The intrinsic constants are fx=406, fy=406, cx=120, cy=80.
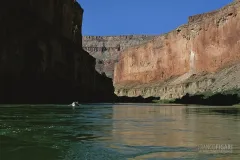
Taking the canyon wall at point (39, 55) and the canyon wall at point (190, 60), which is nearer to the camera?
the canyon wall at point (39, 55)

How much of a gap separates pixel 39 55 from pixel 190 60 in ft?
187

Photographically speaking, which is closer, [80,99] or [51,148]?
[51,148]

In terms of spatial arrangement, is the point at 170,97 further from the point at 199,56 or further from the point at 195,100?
the point at 195,100

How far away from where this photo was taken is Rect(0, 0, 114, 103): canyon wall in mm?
51562

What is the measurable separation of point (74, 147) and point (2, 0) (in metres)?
45.9

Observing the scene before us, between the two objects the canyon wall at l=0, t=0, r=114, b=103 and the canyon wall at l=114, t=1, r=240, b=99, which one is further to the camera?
the canyon wall at l=114, t=1, r=240, b=99

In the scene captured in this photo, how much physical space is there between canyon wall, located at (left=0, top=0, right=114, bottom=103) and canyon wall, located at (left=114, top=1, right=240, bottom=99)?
26.3 meters

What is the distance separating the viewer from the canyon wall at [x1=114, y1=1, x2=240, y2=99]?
281 ft

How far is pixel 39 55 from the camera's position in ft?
190

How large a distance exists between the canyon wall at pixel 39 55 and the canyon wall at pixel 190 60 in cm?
2627

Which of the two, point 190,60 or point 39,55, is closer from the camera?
point 39,55

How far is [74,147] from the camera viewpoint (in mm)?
10070

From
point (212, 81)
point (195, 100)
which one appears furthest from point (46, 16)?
point (212, 81)

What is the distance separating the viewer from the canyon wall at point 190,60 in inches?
3366
